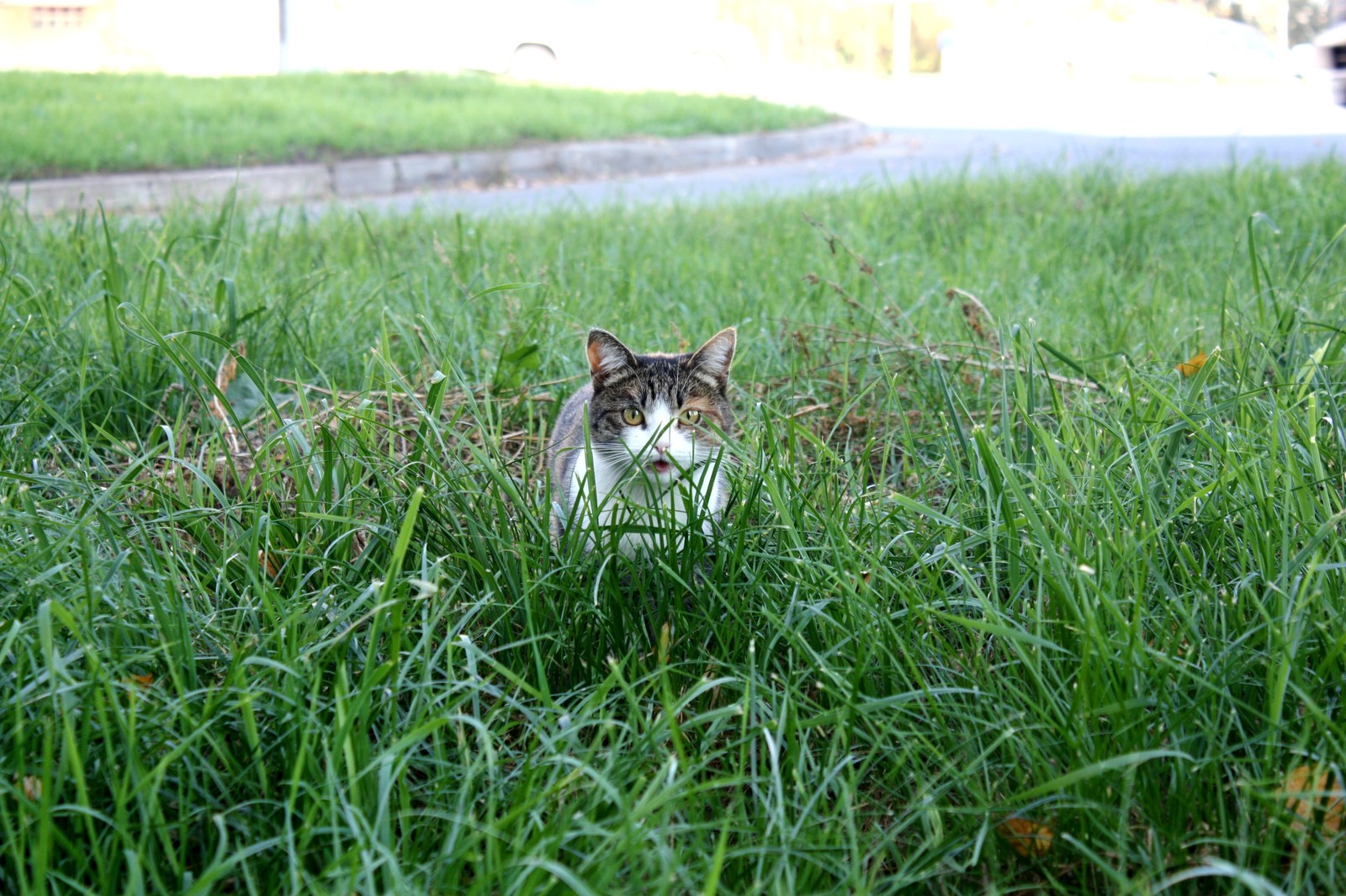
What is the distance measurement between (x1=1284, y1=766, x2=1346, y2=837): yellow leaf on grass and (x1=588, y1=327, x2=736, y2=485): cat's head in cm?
122

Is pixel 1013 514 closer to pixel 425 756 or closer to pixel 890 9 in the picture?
pixel 425 756

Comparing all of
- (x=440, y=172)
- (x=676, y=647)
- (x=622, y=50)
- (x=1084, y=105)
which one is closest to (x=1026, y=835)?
(x=676, y=647)

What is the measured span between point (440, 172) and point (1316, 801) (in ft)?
26.3

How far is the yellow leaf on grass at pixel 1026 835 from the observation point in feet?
4.58

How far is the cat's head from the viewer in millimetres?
2357

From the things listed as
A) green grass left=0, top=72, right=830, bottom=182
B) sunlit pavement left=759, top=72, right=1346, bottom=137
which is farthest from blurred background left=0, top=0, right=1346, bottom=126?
green grass left=0, top=72, right=830, bottom=182

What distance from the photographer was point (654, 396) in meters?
2.40

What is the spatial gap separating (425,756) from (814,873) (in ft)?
1.84

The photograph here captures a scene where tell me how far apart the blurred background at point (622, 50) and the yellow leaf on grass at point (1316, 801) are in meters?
13.0

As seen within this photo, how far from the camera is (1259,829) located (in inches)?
54.0

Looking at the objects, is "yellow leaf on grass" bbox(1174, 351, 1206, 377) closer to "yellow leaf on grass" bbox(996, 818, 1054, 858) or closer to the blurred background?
"yellow leaf on grass" bbox(996, 818, 1054, 858)

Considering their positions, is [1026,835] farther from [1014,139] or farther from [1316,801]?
[1014,139]

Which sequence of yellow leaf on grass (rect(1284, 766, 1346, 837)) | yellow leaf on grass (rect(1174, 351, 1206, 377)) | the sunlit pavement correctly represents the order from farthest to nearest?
1. the sunlit pavement
2. yellow leaf on grass (rect(1174, 351, 1206, 377))
3. yellow leaf on grass (rect(1284, 766, 1346, 837))

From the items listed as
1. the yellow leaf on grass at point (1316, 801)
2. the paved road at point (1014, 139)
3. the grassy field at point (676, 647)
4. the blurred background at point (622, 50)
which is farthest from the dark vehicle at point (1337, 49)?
the blurred background at point (622, 50)
